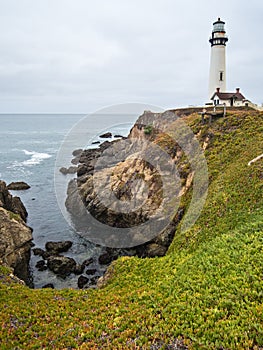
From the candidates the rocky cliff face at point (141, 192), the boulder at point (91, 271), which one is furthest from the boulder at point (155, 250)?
the boulder at point (91, 271)

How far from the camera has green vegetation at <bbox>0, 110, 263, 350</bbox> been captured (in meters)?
9.63

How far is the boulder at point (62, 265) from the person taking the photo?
87.7 ft

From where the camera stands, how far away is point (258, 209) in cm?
1766

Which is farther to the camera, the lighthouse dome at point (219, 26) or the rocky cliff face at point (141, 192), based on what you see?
the lighthouse dome at point (219, 26)

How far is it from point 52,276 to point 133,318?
57.8ft

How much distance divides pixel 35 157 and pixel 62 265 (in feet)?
223

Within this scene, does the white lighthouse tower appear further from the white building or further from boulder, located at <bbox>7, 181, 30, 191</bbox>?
boulder, located at <bbox>7, 181, 30, 191</bbox>

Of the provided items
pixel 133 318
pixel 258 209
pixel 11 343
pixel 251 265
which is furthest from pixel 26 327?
pixel 258 209

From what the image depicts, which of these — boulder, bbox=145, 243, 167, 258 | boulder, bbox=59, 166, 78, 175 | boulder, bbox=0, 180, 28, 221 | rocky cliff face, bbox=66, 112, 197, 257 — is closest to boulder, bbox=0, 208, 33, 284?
boulder, bbox=0, 180, 28, 221

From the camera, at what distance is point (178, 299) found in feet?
39.0

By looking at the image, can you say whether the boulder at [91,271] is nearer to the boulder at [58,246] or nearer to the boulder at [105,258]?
the boulder at [105,258]

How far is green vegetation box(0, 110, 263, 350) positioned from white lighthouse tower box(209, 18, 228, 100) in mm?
29629

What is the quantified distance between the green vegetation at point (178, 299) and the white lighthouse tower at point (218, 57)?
29.6 m

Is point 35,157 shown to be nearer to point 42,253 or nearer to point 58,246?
point 58,246
